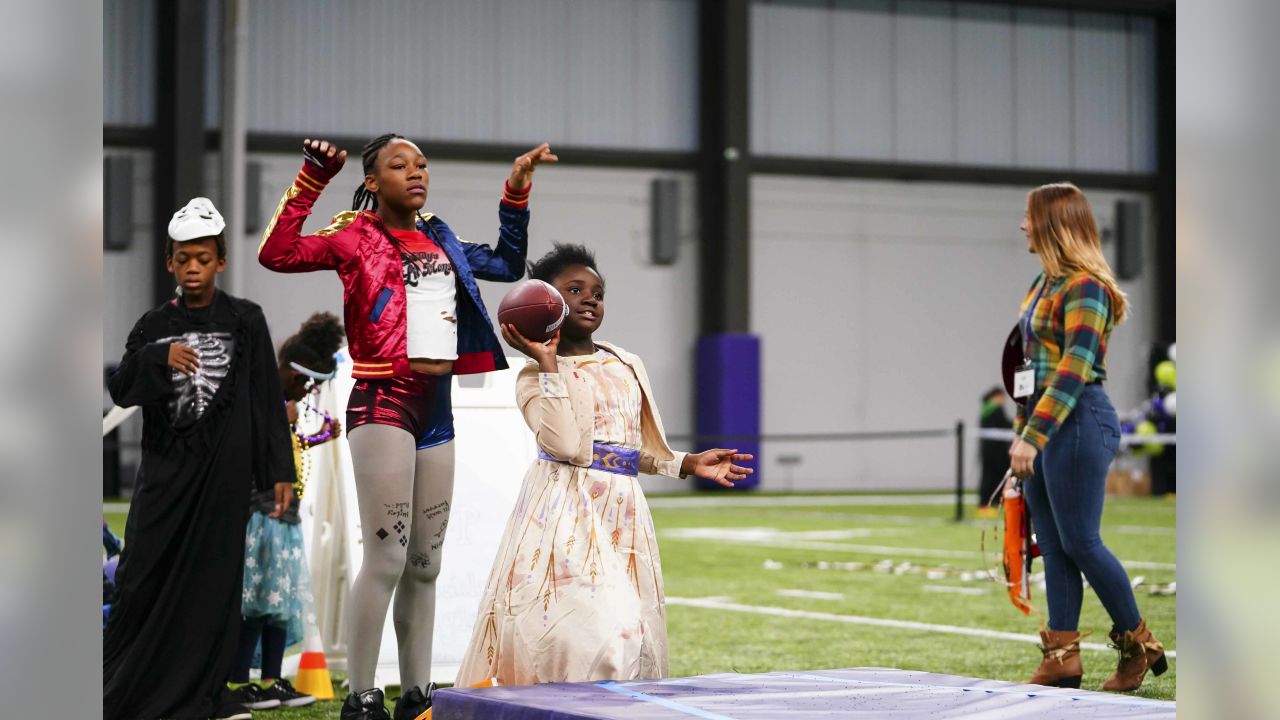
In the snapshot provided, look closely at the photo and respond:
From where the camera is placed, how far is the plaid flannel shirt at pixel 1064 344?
205 inches

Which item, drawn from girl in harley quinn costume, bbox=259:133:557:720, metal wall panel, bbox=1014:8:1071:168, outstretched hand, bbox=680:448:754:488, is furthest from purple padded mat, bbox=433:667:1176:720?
metal wall panel, bbox=1014:8:1071:168

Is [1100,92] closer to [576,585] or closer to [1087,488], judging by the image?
[1087,488]

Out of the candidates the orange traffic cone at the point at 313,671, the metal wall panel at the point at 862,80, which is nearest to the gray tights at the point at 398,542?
the orange traffic cone at the point at 313,671

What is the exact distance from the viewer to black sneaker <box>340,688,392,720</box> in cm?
437

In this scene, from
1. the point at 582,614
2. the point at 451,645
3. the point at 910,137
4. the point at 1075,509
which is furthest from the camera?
the point at 910,137

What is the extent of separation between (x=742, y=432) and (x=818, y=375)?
2264 millimetres

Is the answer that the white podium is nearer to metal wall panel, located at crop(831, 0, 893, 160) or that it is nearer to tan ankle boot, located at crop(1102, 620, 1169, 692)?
tan ankle boot, located at crop(1102, 620, 1169, 692)

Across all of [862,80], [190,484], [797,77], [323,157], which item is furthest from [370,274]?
[862,80]

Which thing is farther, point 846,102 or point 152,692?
point 846,102

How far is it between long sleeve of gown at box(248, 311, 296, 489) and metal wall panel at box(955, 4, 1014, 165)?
24197 millimetres

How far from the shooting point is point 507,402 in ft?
19.5

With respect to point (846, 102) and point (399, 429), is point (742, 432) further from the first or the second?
point (399, 429)

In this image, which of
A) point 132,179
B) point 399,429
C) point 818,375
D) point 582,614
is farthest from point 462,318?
point 818,375
